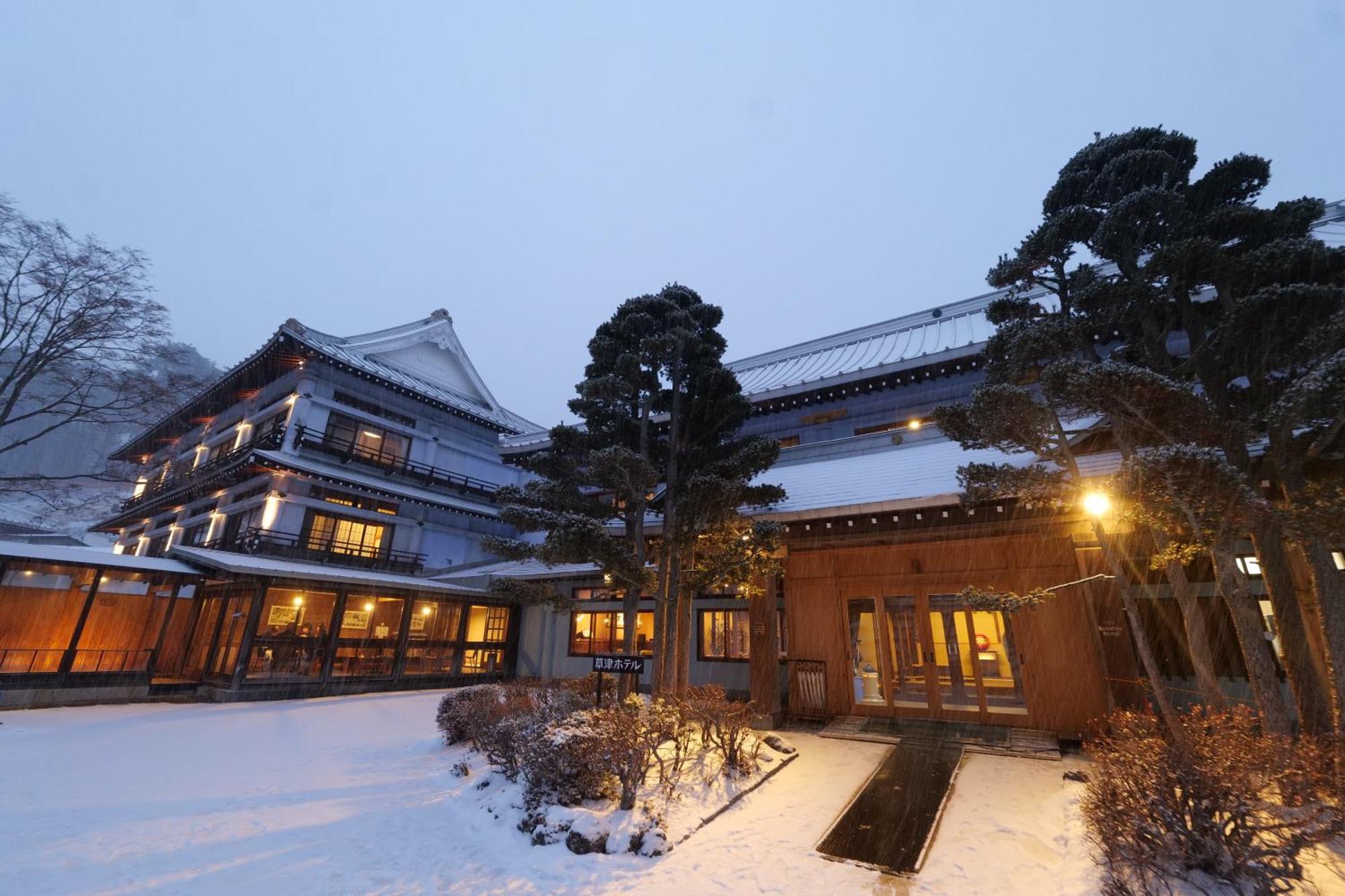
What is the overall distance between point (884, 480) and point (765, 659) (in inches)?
153

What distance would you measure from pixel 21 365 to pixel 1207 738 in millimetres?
22603

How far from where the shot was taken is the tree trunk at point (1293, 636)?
17.0ft

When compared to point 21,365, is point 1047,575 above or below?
below

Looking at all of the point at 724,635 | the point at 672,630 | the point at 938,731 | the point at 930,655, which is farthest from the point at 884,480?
the point at 724,635

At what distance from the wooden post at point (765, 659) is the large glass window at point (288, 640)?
11.8 meters

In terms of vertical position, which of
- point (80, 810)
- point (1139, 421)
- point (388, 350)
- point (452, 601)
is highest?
point (388, 350)

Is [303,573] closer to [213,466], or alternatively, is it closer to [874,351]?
[213,466]

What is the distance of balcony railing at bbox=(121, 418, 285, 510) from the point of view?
1886 centimetres

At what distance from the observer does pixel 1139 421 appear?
576 centimetres

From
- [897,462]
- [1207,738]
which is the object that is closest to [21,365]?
[897,462]

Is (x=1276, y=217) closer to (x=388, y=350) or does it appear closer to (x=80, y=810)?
(x=80, y=810)

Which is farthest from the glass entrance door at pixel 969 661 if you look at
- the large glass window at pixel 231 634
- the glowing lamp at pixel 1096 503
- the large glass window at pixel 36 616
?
the large glass window at pixel 36 616

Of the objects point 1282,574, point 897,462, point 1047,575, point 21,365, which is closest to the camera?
point 1282,574

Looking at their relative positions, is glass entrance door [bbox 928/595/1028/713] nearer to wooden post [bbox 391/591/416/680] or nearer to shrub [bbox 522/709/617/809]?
shrub [bbox 522/709/617/809]
